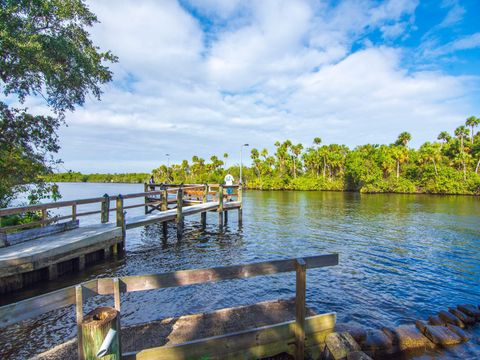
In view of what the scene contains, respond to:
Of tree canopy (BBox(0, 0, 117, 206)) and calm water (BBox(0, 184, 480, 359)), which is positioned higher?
tree canopy (BBox(0, 0, 117, 206))

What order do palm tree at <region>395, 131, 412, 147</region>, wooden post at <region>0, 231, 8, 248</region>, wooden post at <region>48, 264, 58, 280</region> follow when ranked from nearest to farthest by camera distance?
wooden post at <region>0, 231, 8, 248</region> → wooden post at <region>48, 264, 58, 280</region> → palm tree at <region>395, 131, 412, 147</region>

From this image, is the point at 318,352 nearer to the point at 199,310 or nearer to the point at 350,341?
the point at 350,341

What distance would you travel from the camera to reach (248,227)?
→ 20172 mm

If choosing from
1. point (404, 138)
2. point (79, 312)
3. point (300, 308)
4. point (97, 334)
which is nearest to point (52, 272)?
point (79, 312)

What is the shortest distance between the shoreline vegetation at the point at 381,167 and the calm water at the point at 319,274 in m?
42.8

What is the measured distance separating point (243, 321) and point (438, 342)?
3.95 m

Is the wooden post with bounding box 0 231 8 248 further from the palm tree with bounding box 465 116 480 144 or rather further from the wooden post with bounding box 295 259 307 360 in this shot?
the palm tree with bounding box 465 116 480 144

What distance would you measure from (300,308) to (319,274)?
6437 millimetres

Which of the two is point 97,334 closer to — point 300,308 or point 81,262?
point 300,308

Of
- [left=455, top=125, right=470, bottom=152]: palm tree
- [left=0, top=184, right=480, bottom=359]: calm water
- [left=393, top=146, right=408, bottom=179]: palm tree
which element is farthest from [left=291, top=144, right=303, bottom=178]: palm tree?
[left=0, top=184, right=480, bottom=359]: calm water

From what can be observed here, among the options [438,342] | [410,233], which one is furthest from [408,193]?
[438,342]

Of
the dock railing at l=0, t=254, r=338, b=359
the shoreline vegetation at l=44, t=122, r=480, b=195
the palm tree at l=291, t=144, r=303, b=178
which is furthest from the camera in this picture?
the palm tree at l=291, t=144, r=303, b=178

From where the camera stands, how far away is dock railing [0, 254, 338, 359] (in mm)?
2921

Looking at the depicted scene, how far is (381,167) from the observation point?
209 ft
